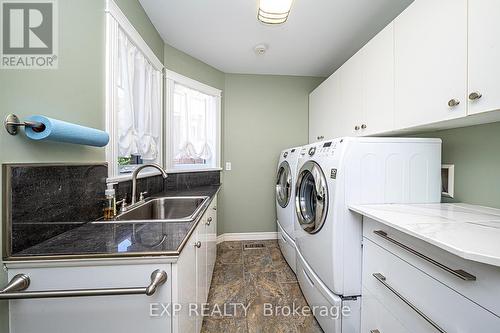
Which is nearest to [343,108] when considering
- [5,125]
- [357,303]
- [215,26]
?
[215,26]

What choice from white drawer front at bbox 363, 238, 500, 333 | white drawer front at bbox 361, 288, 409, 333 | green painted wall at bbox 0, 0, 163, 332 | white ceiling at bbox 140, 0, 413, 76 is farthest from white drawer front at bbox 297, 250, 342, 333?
white ceiling at bbox 140, 0, 413, 76

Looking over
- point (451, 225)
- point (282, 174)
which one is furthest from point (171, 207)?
point (451, 225)

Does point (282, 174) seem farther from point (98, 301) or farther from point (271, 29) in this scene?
point (98, 301)

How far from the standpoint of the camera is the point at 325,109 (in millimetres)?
2443

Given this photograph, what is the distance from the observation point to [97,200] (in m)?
1.16

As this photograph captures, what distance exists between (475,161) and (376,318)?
1.15 meters

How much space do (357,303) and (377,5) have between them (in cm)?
214

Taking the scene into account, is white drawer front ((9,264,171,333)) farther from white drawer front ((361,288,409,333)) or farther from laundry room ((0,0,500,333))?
white drawer front ((361,288,409,333))

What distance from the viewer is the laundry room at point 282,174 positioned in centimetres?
73

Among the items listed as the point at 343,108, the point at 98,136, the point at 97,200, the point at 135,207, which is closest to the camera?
the point at 98,136

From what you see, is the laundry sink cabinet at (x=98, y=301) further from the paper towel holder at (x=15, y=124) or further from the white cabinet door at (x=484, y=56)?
the white cabinet door at (x=484, y=56)

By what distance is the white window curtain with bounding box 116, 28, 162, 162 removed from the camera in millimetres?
1429

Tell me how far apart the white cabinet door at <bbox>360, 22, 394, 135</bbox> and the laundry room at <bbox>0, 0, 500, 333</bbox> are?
0.04ft

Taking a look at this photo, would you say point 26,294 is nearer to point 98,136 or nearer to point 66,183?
point 66,183
